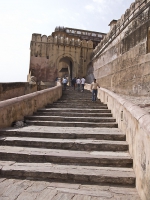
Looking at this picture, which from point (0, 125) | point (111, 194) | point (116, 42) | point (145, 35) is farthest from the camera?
point (116, 42)

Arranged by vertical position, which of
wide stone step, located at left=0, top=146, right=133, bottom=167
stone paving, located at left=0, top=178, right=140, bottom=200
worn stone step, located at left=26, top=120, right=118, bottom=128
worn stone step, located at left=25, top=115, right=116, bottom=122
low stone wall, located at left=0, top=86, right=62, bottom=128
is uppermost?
low stone wall, located at left=0, top=86, right=62, bottom=128

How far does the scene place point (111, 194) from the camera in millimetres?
2672

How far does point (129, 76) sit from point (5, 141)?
6.60 meters

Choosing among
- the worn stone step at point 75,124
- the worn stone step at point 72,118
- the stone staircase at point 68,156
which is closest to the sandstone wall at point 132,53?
the worn stone step at point 72,118

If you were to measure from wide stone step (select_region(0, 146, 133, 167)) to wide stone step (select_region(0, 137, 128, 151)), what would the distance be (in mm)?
183

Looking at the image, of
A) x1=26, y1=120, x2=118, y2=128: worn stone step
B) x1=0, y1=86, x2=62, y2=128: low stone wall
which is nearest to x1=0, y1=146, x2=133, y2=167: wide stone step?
x1=0, y1=86, x2=62, y2=128: low stone wall

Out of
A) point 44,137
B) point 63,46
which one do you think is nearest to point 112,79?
point 44,137

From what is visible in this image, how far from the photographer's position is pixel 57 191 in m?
2.77

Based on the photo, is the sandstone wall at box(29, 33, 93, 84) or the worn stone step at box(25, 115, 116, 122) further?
the sandstone wall at box(29, 33, 93, 84)

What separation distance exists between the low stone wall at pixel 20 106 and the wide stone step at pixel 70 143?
0.96 meters

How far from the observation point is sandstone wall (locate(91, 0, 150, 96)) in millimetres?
7262

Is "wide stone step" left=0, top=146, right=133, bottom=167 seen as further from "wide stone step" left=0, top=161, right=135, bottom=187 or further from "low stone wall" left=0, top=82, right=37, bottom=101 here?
"low stone wall" left=0, top=82, right=37, bottom=101

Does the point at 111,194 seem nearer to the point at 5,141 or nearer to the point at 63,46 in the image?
the point at 5,141

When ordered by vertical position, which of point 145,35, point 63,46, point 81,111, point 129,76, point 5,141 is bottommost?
point 5,141
